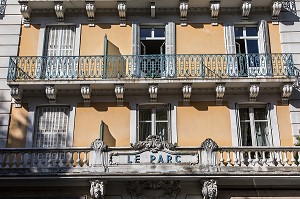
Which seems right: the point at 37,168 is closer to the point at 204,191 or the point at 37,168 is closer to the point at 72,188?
the point at 72,188

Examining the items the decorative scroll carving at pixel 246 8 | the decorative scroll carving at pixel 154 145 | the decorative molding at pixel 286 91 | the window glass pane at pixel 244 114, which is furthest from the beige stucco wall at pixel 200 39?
the decorative scroll carving at pixel 154 145

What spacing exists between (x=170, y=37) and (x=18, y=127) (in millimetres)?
6638

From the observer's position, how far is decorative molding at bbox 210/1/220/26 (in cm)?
1805

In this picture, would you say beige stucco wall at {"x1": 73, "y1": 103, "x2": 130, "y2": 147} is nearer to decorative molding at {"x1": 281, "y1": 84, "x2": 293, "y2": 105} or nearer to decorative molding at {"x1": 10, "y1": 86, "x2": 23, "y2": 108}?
decorative molding at {"x1": 10, "y1": 86, "x2": 23, "y2": 108}

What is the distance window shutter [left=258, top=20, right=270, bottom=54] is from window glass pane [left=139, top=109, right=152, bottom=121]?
495 centimetres

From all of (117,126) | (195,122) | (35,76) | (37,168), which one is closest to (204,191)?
(195,122)

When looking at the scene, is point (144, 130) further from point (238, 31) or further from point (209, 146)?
point (238, 31)

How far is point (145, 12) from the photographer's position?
60.7 ft

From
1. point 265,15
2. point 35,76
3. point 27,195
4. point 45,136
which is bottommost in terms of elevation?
point 27,195

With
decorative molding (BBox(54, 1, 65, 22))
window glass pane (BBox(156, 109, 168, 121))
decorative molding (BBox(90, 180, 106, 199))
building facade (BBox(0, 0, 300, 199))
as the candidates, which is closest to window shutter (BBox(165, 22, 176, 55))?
building facade (BBox(0, 0, 300, 199))

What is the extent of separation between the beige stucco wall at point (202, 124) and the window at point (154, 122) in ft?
1.59

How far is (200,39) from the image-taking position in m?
18.2

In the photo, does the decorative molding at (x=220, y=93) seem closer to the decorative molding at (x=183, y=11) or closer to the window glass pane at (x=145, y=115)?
the window glass pane at (x=145, y=115)

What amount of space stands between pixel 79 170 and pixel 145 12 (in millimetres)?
7183
